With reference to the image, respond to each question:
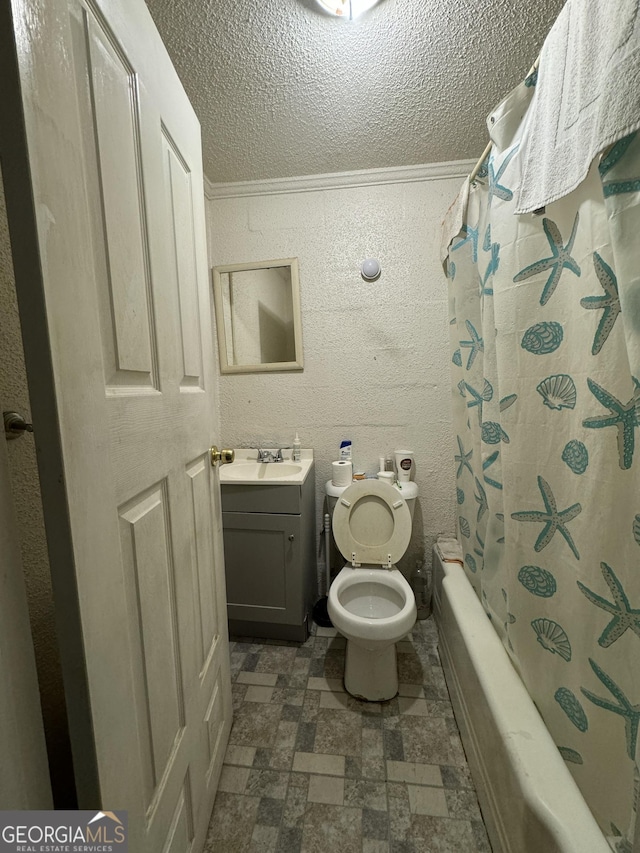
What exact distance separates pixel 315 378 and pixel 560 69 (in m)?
1.32

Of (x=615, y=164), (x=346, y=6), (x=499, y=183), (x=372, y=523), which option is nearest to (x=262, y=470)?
(x=372, y=523)

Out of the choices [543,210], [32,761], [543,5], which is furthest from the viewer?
[543,5]

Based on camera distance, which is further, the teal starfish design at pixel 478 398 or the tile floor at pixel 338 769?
the teal starfish design at pixel 478 398

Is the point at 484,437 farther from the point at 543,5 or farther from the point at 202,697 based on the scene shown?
the point at 543,5

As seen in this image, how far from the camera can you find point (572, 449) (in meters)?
0.71

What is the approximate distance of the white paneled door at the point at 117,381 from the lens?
0.37 metres

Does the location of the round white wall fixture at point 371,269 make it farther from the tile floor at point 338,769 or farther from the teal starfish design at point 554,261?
the tile floor at point 338,769

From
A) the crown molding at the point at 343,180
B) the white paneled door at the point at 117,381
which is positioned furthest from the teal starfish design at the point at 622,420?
the crown molding at the point at 343,180

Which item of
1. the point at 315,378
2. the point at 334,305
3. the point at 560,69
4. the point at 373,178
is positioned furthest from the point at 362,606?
the point at 373,178

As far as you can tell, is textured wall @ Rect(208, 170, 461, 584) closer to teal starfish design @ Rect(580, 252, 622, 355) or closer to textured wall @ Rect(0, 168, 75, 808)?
teal starfish design @ Rect(580, 252, 622, 355)

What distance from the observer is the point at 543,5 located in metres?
0.96

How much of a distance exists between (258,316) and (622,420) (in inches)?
63.2

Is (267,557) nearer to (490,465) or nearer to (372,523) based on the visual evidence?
(372,523)

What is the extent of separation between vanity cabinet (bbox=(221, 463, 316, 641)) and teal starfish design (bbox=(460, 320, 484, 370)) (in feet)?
2.85
